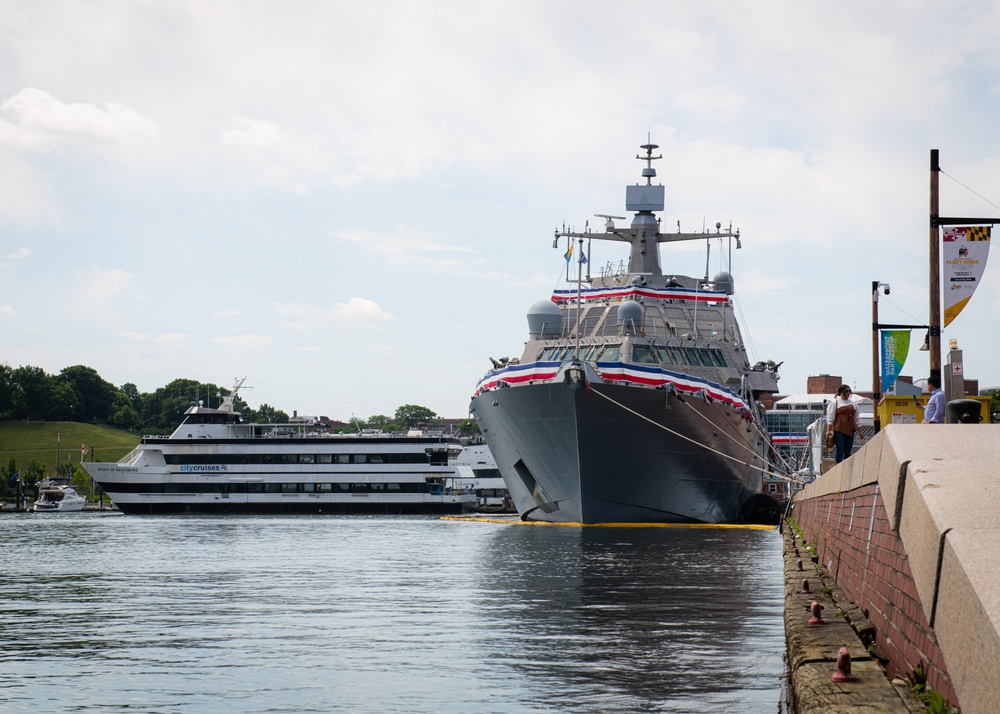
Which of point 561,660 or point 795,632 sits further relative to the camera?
point 561,660

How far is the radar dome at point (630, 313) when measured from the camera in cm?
4816

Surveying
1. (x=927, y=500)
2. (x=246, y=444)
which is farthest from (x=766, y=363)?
(x=246, y=444)

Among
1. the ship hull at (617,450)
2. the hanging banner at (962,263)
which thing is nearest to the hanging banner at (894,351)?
the hanging banner at (962,263)

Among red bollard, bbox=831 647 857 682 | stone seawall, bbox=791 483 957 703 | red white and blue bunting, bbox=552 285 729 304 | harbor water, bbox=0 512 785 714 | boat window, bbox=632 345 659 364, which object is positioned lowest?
harbor water, bbox=0 512 785 714

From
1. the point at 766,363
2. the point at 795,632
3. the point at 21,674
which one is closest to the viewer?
the point at 795,632

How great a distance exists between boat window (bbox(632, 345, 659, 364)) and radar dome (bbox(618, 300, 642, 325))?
1.29m

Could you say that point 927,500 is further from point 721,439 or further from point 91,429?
point 91,429

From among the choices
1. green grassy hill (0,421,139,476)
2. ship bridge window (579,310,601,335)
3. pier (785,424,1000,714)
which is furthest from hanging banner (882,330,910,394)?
green grassy hill (0,421,139,476)

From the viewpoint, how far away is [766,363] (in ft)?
183

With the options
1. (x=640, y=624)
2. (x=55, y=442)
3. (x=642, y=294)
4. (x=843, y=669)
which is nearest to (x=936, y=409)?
(x=640, y=624)

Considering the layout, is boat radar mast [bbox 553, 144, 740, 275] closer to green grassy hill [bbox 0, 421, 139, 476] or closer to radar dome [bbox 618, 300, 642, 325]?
radar dome [bbox 618, 300, 642, 325]

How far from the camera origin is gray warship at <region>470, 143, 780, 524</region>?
42156 millimetres

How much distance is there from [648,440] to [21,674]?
101 ft

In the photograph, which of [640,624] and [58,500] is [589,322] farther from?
[58,500]
